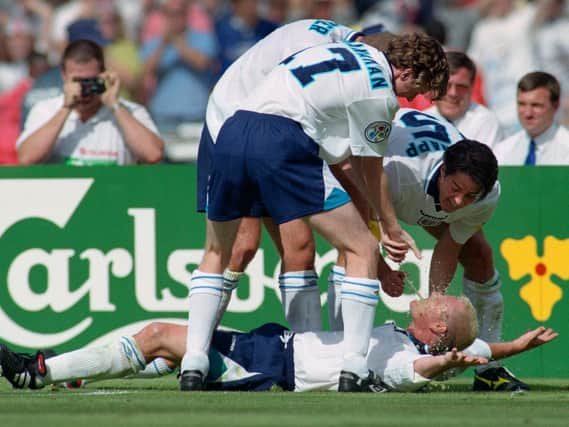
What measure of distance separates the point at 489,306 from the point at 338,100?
207 centimetres

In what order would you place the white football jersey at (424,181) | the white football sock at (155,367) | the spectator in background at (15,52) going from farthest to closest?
the spectator in background at (15,52), the white football jersey at (424,181), the white football sock at (155,367)

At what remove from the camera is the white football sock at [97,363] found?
7527 millimetres

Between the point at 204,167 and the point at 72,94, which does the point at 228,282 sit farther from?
the point at 72,94

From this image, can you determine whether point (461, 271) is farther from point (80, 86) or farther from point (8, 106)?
point (8, 106)

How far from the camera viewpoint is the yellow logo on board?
9516mm

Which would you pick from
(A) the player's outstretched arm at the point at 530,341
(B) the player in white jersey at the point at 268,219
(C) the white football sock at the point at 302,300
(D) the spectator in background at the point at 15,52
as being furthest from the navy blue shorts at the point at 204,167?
(D) the spectator in background at the point at 15,52

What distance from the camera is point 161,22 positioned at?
15.5 m

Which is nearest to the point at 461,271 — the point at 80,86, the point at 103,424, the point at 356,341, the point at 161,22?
the point at 356,341

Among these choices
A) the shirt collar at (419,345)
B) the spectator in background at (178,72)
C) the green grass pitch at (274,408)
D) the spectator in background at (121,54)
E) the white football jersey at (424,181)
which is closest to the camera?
the green grass pitch at (274,408)

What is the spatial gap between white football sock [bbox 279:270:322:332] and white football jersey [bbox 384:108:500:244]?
678 millimetres

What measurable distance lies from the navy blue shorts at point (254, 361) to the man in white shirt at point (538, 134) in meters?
3.25

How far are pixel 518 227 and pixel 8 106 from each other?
19.5 ft

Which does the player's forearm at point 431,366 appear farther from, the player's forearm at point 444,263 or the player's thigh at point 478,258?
the player's thigh at point 478,258

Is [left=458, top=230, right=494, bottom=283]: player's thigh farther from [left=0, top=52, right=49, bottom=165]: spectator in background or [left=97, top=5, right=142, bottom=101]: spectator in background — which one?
[left=97, top=5, right=142, bottom=101]: spectator in background
